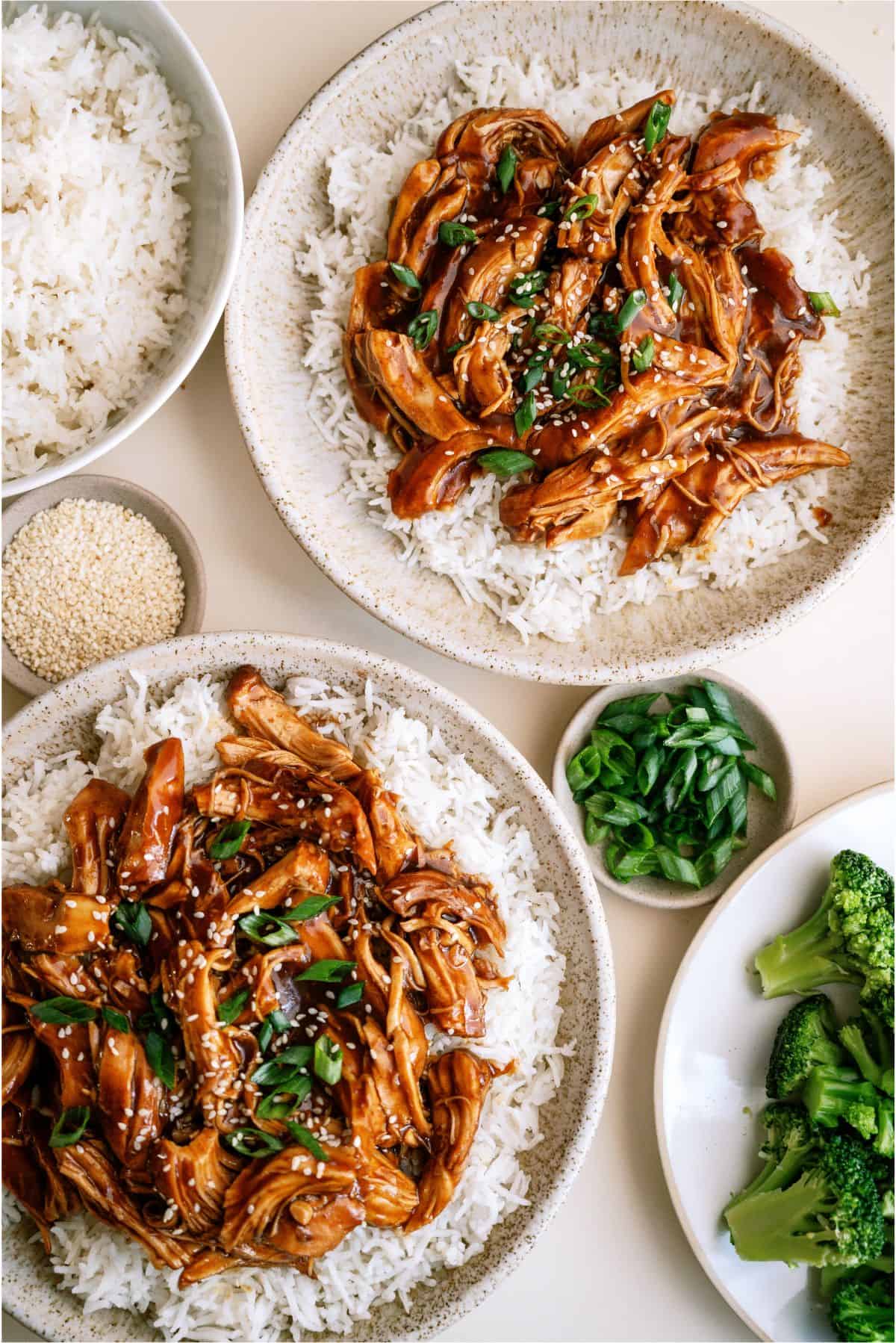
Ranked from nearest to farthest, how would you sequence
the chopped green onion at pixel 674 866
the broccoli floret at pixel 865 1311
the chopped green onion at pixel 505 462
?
the chopped green onion at pixel 505 462 < the broccoli floret at pixel 865 1311 < the chopped green onion at pixel 674 866

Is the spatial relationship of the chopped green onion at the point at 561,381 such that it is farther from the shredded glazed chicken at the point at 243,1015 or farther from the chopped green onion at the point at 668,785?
the shredded glazed chicken at the point at 243,1015

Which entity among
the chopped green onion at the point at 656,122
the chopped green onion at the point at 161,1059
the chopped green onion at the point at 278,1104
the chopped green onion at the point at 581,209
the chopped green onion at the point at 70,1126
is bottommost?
the chopped green onion at the point at 70,1126

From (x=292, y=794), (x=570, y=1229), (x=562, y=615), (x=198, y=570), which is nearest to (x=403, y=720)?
(x=292, y=794)

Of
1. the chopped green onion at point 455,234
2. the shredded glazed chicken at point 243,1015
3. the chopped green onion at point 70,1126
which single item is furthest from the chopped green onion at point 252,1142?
the chopped green onion at point 455,234

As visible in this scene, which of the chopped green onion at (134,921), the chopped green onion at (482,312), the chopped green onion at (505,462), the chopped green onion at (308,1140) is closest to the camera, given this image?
the chopped green onion at (308,1140)

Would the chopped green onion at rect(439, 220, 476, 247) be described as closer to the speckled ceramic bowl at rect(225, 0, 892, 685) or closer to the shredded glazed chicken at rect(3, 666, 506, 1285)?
the speckled ceramic bowl at rect(225, 0, 892, 685)

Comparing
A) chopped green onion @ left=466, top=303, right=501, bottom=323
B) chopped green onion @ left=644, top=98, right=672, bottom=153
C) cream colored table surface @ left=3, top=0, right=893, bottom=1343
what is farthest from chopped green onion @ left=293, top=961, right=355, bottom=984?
chopped green onion @ left=644, top=98, right=672, bottom=153

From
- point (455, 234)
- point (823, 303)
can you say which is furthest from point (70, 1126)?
point (823, 303)
